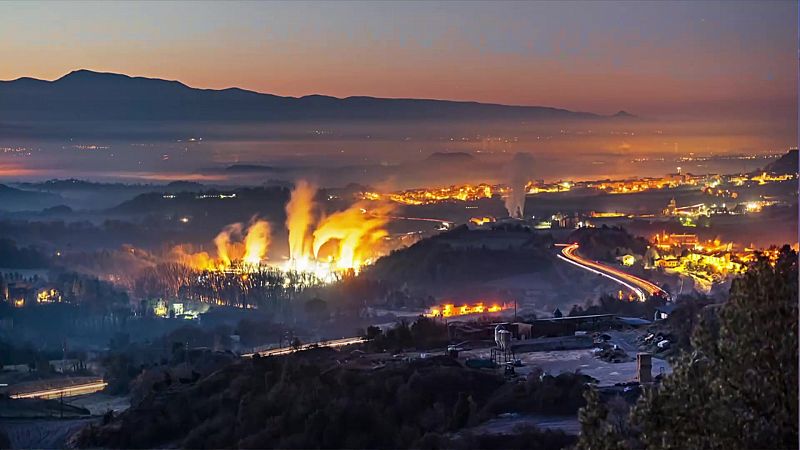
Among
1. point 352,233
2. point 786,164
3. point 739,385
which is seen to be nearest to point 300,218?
point 352,233

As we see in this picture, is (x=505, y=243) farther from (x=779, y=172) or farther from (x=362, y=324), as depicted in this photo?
(x=779, y=172)

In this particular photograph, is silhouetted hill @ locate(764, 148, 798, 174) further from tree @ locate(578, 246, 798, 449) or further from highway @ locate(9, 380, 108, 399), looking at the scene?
tree @ locate(578, 246, 798, 449)

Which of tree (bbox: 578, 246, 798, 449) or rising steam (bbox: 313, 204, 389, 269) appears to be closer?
tree (bbox: 578, 246, 798, 449)

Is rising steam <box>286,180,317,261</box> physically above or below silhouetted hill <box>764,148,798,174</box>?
below

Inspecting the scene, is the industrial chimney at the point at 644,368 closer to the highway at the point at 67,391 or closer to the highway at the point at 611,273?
the highway at the point at 611,273

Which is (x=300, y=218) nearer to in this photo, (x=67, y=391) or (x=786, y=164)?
(x=67, y=391)

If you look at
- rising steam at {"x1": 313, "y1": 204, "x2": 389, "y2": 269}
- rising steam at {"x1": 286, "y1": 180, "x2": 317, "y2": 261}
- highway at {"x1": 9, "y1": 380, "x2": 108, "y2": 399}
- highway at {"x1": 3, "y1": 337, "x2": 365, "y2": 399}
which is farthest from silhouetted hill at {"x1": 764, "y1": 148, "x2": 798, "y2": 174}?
highway at {"x1": 9, "y1": 380, "x2": 108, "y2": 399}

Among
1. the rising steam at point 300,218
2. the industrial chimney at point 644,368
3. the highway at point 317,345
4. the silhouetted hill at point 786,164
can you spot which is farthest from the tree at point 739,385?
the rising steam at point 300,218
